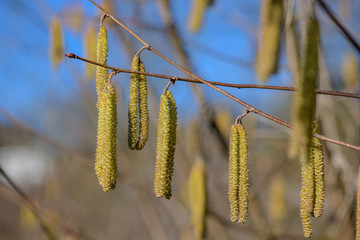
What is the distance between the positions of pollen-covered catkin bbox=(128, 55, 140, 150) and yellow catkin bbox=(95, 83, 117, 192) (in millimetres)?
37

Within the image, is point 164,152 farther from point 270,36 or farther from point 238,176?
point 270,36

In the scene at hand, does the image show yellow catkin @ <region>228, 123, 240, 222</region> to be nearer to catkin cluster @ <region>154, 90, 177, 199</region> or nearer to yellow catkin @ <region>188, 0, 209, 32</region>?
catkin cluster @ <region>154, 90, 177, 199</region>

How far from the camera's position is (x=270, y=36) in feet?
3.57

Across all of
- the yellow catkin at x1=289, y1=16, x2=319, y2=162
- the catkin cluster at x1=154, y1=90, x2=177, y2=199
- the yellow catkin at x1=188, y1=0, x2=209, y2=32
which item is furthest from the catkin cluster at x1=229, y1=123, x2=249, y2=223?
the yellow catkin at x1=188, y1=0, x2=209, y2=32

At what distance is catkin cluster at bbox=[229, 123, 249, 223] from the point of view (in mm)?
735

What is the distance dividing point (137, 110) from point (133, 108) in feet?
0.04

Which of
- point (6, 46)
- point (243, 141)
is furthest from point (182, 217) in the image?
point (243, 141)

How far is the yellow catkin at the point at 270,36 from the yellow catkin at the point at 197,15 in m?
0.33

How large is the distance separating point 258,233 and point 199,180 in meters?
0.64

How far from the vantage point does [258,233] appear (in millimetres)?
1736

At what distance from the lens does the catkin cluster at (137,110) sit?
2.41 ft

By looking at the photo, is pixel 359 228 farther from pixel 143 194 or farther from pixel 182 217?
pixel 182 217

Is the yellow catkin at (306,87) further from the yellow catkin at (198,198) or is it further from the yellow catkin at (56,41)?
the yellow catkin at (56,41)

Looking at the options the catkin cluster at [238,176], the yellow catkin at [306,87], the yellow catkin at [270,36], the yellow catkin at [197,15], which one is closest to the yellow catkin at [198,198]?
the yellow catkin at [270,36]
